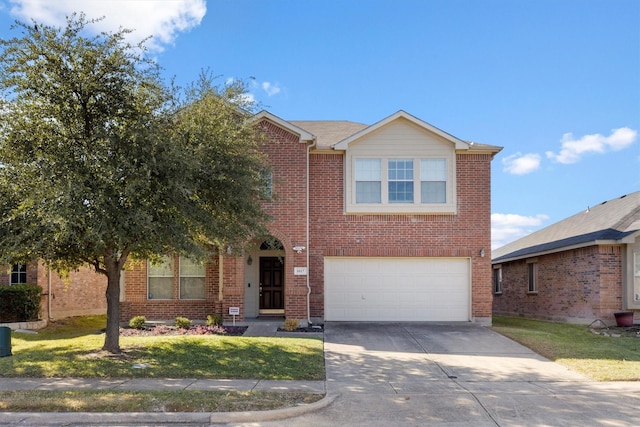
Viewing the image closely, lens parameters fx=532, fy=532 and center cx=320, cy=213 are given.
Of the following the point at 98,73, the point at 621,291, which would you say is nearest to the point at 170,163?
the point at 98,73

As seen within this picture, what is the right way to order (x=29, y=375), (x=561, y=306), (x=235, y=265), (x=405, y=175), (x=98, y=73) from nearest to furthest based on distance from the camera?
1. (x=29, y=375)
2. (x=98, y=73)
3. (x=235, y=265)
4. (x=405, y=175)
5. (x=561, y=306)

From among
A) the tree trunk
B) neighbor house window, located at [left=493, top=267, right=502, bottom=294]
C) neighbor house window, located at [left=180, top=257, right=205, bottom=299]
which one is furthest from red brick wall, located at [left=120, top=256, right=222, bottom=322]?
neighbor house window, located at [left=493, top=267, right=502, bottom=294]

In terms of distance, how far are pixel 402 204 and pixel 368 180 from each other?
135cm

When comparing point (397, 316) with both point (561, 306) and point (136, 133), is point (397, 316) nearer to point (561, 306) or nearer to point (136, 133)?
point (561, 306)

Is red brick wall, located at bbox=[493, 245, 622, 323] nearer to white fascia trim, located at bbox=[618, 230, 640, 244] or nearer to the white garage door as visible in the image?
white fascia trim, located at bbox=[618, 230, 640, 244]

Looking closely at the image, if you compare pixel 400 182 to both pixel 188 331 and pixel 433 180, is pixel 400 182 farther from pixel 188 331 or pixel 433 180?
pixel 188 331

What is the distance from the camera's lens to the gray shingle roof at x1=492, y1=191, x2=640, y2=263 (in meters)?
18.0

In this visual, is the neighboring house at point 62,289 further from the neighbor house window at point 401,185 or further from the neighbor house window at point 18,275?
the neighbor house window at point 401,185

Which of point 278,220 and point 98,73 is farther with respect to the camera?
point 278,220

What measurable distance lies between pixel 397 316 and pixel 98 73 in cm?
1143

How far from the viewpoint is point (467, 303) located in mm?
17234

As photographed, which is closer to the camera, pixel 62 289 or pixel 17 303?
pixel 17 303

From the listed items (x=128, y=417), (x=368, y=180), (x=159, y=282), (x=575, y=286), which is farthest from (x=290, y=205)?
(x=575, y=286)

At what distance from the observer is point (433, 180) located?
56.9 ft
